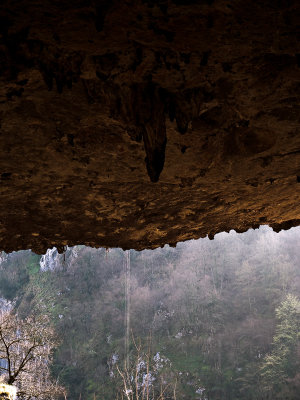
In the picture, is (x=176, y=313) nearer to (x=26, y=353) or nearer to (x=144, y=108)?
(x=26, y=353)

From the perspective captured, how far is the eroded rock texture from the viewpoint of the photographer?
94cm

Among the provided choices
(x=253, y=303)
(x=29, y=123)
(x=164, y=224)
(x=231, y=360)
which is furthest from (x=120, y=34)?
(x=253, y=303)

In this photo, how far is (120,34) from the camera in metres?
0.99

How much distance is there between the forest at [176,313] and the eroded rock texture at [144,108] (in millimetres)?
12862

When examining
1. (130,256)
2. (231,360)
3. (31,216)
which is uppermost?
(130,256)

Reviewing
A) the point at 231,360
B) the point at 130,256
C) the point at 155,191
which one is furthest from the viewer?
the point at 130,256

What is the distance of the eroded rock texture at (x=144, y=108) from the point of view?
0.94m

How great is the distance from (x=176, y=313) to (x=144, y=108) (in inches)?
746

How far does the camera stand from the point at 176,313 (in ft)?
62.0

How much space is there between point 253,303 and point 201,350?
384 cm

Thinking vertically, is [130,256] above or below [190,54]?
above

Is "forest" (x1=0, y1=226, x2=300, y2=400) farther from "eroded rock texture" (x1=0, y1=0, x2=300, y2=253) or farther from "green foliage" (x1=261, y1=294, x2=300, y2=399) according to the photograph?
"eroded rock texture" (x1=0, y1=0, x2=300, y2=253)

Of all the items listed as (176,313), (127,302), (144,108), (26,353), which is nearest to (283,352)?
(176,313)

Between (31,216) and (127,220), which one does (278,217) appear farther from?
(31,216)
